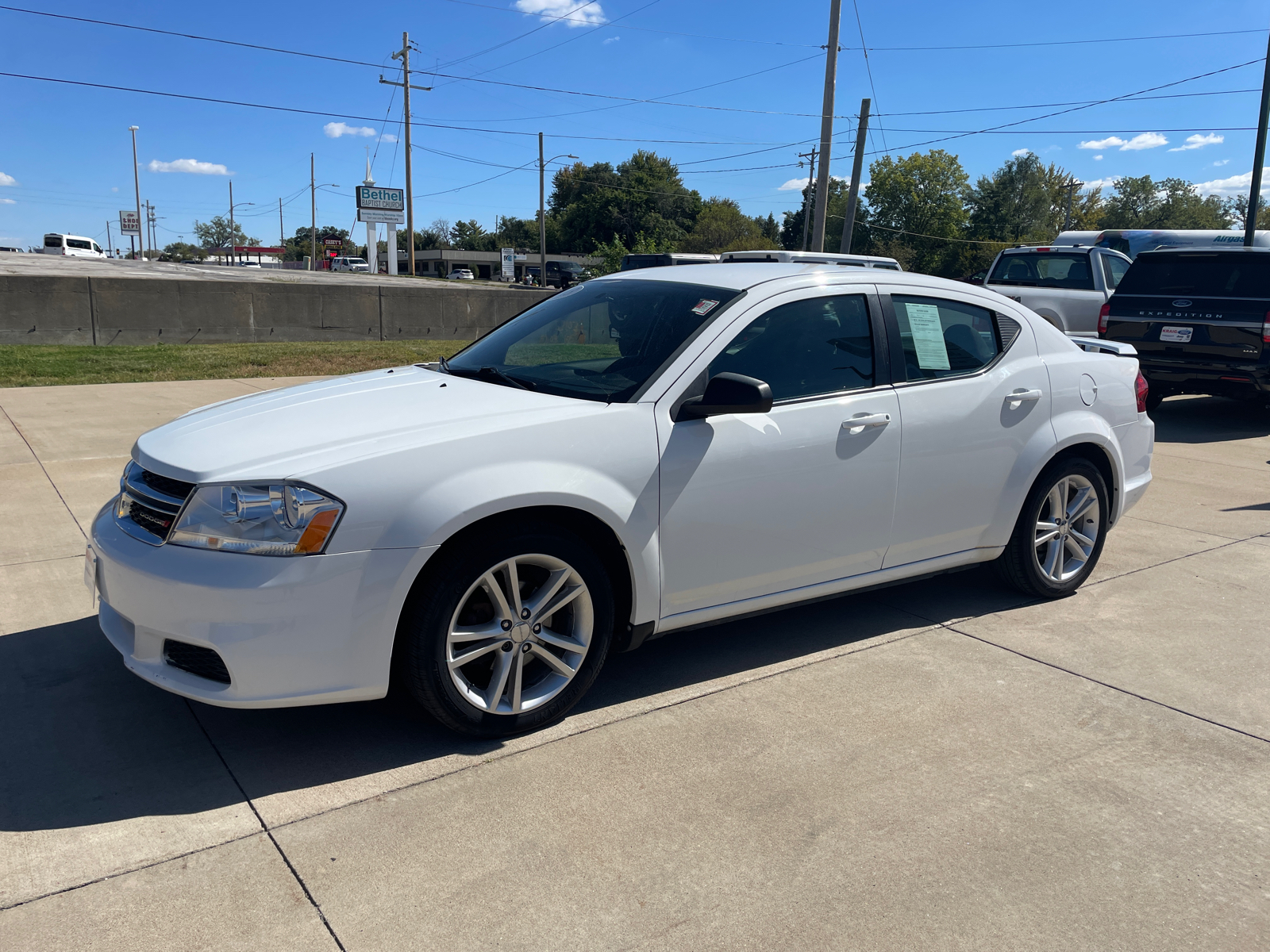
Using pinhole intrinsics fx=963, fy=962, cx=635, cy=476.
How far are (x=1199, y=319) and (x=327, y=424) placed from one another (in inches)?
400

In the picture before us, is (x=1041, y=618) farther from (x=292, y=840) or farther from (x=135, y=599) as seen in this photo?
(x=135, y=599)

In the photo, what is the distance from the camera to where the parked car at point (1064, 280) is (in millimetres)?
13039

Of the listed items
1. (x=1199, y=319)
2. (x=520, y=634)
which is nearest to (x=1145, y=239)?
(x=1199, y=319)

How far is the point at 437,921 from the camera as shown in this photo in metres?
2.41

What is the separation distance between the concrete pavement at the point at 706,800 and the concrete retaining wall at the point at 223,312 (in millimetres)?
11814

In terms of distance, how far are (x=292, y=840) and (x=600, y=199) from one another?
347ft

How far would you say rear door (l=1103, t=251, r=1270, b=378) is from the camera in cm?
1013

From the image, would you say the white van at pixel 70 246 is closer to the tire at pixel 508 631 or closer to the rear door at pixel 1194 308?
the rear door at pixel 1194 308

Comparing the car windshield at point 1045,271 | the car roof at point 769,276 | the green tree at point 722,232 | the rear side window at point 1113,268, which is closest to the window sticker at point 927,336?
the car roof at point 769,276

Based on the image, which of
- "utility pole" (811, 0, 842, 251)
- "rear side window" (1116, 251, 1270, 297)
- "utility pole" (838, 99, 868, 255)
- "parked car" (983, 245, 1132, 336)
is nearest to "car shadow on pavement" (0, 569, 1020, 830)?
"rear side window" (1116, 251, 1270, 297)

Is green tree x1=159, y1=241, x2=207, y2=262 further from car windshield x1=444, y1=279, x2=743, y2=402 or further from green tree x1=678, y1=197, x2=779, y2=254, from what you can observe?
car windshield x1=444, y1=279, x2=743, y2=402

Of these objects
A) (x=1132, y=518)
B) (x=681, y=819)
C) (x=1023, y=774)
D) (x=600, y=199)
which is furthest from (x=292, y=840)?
(x=600, y=199)

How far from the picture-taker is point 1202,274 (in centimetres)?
1064

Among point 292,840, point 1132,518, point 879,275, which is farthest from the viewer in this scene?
point 1132,518
